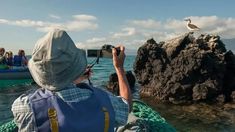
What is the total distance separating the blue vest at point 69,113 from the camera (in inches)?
101

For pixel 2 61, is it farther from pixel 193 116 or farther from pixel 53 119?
pixel 53 119

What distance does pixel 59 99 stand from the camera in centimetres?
264

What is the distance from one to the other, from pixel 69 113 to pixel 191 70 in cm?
1944

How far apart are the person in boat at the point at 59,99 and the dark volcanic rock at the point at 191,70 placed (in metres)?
18.6

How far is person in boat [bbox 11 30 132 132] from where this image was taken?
8.48 ft

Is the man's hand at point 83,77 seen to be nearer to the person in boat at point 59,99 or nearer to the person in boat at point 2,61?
the person in boat at point 59,99

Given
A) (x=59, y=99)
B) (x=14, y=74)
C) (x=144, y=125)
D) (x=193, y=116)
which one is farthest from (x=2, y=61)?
(x=59, y=99)

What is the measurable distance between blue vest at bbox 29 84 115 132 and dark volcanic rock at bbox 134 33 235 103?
1861 cm

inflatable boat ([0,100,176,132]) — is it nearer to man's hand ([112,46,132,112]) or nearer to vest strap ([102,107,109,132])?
man's hand ([112,46,132,112])

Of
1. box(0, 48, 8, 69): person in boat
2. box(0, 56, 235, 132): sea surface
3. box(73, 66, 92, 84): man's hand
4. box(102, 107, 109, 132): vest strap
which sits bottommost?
box(0, 56, 235, 132): sea surface

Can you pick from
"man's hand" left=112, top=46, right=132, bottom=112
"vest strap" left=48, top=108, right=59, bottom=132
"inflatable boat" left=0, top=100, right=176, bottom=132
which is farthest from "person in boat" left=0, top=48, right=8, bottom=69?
"vest strap" left=48, top=108, right=59, bottom=132

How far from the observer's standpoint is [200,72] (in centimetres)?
2162

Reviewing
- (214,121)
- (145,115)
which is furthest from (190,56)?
(145,115)

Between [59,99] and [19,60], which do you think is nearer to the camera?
[59,99]
